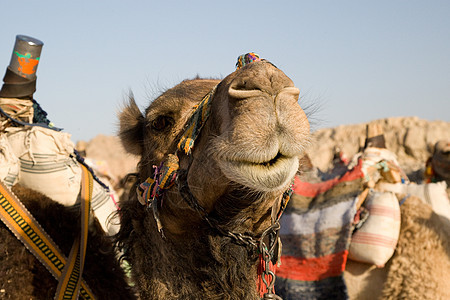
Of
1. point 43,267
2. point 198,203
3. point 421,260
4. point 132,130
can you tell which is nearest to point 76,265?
point 43,267

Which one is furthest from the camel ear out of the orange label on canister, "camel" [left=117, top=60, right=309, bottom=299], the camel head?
the orange label on canister

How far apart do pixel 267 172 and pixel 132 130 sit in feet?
4.58

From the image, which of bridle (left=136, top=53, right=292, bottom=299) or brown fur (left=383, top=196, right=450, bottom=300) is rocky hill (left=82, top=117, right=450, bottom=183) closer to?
brown fur (left=383, top=196, right=450, bottom=300)

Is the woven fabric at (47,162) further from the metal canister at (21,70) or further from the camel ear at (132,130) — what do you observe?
the camel ear at (132,130)

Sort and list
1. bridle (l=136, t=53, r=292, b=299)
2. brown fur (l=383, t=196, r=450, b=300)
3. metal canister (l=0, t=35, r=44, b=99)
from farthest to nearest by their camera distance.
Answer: brown fur (l=383, t=196, r=450, b=300)
metal canister (l=0, t=35, r=44, b=99)
bridle (l=136, t=53, r=292, b=299)

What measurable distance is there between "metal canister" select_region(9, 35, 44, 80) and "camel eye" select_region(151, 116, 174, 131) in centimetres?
142

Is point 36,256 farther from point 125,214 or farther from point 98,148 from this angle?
point 98,148

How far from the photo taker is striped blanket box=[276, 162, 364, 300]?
14.5ft

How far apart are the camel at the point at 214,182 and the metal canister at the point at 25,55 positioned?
3.29 ft

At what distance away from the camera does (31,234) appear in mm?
2707

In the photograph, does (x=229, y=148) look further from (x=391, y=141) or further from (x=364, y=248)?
(x=391, y=141)

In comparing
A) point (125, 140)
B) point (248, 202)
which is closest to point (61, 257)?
point (125, 140)

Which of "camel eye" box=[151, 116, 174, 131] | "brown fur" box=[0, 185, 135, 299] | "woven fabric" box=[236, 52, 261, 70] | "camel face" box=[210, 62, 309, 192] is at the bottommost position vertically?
"brown fur" box=[0, 185, 135, 299]

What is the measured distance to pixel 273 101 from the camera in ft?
5.51
